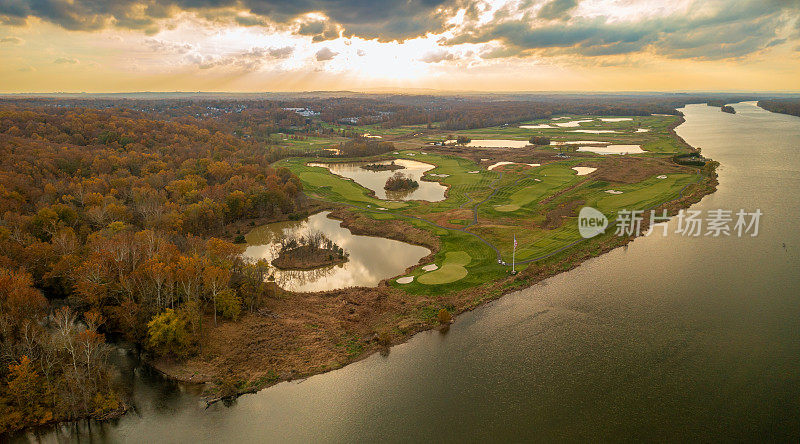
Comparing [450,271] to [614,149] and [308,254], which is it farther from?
[614,149]

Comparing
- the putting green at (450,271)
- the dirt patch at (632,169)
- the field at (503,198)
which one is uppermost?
the dirt patch at (632,169)

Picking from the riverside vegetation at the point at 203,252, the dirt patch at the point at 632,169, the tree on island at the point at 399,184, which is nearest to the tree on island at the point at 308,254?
the riverside vegetation at the point at 203,252

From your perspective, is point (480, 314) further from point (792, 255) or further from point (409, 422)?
point (792, 255)

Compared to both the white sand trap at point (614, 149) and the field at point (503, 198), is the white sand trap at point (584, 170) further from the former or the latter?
the white sand trap at point (614, 149)

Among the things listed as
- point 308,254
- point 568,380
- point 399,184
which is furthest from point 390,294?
point 399,184

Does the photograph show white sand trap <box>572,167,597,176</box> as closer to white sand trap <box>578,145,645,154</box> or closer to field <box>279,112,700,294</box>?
field <box>279,112,700,294</box>

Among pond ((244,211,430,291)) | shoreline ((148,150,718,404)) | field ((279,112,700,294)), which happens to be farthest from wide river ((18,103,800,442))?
pond ((244,211,430,291))
